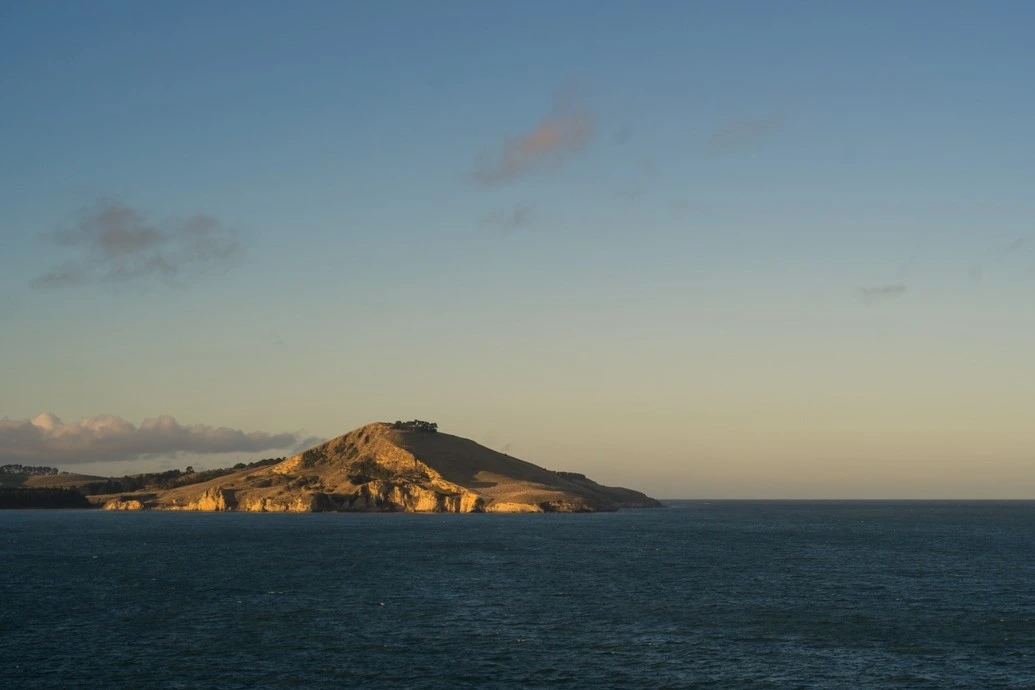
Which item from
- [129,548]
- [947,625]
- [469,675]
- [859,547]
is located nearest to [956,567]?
[859,547]

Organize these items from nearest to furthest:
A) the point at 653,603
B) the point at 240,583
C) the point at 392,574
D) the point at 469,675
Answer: the point at 469,675 < the point at 653,603 < the point at 240,583 < the point at 392,574

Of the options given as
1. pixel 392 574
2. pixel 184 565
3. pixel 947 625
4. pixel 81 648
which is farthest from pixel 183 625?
pixel 947 625

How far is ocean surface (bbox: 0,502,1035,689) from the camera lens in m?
63.7

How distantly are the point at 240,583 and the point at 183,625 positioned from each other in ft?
91.4

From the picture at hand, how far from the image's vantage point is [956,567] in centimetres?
12838

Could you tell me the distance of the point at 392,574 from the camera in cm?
11731

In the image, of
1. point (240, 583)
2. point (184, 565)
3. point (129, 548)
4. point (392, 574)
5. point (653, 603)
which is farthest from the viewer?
point (129, 548)

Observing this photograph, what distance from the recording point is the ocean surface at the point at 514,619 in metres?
63.7

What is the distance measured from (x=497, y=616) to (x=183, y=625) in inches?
1032

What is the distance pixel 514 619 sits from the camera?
83.8 metres

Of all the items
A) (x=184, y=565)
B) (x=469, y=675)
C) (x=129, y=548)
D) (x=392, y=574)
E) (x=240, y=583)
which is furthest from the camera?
(x=129, y=548)

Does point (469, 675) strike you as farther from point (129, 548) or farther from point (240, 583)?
point (129, 548)

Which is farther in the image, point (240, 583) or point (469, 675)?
point (240, 583)

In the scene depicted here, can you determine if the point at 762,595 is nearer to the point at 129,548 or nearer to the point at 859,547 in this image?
the point at 859,547
